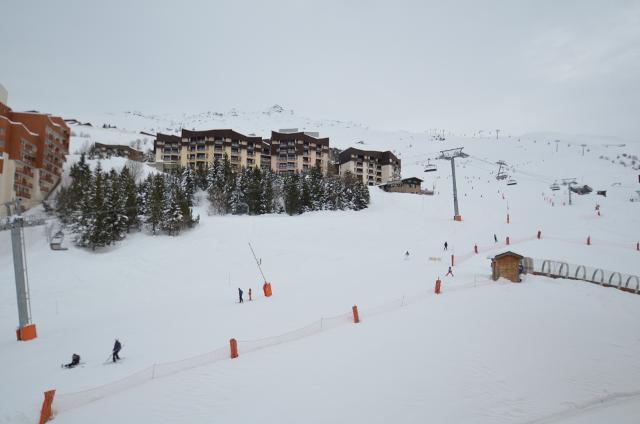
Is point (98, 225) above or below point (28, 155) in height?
below

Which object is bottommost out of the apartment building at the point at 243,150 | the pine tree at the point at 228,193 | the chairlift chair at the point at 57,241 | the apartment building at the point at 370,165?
the chairlift chair at the point at 57,241

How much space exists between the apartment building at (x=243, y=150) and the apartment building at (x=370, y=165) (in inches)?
278

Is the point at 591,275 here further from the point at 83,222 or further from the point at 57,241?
the point at 57,241

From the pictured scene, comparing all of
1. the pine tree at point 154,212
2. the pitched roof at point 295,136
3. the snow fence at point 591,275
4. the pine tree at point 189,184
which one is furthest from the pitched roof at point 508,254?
the pitched roof at point 295,136

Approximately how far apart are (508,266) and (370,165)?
250 ft

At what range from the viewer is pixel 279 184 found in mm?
66438

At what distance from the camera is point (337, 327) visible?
16500mm

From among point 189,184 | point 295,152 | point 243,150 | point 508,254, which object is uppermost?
point 243,150

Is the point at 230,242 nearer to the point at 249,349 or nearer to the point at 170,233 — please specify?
the point at 170,233

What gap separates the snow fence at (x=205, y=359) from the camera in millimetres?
11323

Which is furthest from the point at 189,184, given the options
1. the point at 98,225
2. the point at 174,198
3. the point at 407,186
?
the point at 407,186

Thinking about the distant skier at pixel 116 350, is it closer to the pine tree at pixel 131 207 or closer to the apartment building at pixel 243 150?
the pine tree at pixel 131 207

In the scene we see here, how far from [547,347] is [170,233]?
140 ft

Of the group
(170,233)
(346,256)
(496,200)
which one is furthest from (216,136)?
(496,200)
